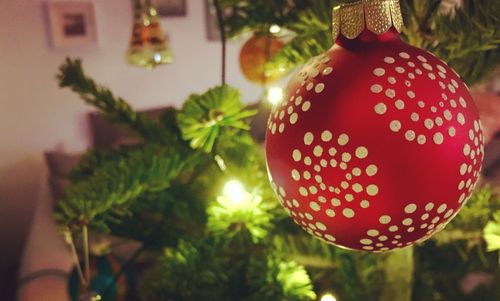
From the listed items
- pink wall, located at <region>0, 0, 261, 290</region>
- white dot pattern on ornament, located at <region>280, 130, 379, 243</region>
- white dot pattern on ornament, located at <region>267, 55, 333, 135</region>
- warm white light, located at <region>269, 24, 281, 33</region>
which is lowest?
pink wall, located at <region>0, 0, 261, 290</region>

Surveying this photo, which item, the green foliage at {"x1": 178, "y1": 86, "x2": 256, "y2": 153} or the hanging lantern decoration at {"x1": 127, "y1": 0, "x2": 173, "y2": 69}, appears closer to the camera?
the green foliage at {"x1": 178, "y1": 86, "x2": 256, "y2": 153}

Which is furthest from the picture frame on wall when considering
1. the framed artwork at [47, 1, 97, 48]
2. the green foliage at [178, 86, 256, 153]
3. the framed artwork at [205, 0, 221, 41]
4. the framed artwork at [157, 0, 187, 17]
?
the green foliage at [178, 86, 256, 153]

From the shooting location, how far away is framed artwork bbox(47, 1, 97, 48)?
6.86ft

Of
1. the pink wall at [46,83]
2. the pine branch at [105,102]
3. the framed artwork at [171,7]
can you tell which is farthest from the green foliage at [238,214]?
the framed artwork at [171,7]

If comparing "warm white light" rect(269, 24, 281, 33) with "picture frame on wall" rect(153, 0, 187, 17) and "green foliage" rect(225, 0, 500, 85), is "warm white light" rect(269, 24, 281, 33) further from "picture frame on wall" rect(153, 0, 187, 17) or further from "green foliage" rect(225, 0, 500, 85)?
"picture frame on wall" rect(153, 0, 187, 17)

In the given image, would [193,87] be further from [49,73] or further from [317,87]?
[317,87]

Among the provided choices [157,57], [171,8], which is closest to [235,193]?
[157,57]

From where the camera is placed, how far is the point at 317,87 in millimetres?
305

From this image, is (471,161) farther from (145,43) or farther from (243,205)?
(145,43)

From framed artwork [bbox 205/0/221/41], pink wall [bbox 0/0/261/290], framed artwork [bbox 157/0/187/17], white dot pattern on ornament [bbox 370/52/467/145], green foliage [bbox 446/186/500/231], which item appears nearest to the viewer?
white dot pattern on ornament [bbox 370/52/467/145]

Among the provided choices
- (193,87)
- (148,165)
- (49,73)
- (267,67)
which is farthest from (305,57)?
(193,87)

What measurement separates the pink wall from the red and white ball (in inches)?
66.8

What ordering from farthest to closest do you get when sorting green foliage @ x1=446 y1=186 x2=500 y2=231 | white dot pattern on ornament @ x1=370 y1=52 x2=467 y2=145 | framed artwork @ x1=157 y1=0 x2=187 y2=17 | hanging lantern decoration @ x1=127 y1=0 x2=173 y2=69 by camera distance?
1. framed artwork @ x1=157 y1=0 x2=187 y2=17
2. hanging lantern decoration @ x1=127 y1=0 x2=173 y2=69
3. green foliage @ x1=446 y1=186 x2=500 y2=231
4. white dot pattern on ornament @ x1=370 y1=52 x2=467 y2=145

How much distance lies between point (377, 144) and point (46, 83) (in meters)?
2.07
